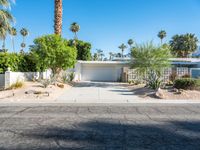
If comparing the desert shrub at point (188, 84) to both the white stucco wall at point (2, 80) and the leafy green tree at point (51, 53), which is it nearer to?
the leafy green tree at point (51, 53)

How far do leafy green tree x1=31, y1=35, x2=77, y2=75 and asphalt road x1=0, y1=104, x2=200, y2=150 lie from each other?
15533mm

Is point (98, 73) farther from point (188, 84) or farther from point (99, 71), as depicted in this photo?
point (188, 84)

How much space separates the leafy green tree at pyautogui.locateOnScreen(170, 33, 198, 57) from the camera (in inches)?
2516

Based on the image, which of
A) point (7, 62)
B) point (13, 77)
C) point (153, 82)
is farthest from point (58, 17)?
point (153, 82)

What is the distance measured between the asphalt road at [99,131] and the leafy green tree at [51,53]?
51.0 ft

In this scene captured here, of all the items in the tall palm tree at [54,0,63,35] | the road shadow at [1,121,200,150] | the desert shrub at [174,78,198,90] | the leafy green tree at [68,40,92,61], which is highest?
the tall palm tree at [54,0,63,35]

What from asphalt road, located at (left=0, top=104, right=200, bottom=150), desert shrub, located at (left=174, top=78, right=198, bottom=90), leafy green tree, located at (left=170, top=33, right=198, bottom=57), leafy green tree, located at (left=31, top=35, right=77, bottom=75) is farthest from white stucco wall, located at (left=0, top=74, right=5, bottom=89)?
leafy green tree, located at (left=170, top=33, right=198, bottom=57)

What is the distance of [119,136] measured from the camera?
776 centimetres

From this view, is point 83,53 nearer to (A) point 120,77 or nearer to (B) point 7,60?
(A) point 120,77

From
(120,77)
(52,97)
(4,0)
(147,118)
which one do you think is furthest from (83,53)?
(147,118)

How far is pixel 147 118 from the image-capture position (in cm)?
1062

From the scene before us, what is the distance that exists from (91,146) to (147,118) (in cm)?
431

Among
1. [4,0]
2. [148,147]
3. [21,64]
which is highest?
[4,0]

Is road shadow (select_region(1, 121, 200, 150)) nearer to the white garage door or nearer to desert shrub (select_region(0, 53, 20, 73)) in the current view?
desert shrub (select_region(0, 53, 20, 73))
